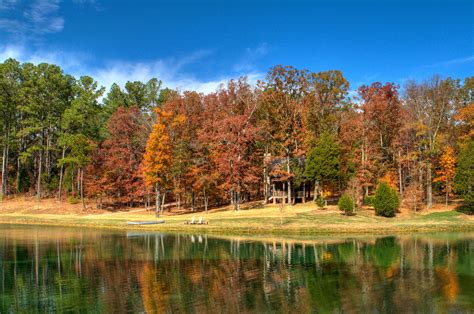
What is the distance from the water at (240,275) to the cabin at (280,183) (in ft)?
→ 68.5

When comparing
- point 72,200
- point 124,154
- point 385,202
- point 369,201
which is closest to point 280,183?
point 369,201

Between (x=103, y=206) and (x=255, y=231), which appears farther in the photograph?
(x=103, y=206)

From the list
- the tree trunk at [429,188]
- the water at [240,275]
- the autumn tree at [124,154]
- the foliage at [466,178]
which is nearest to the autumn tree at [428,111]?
the tree trunk at [429,188]

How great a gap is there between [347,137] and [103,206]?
129 feet

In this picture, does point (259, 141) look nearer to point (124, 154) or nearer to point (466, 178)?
point (124, 154)

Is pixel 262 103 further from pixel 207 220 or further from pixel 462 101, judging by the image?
pixel 462 101

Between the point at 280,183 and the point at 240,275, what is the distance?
39.1 m

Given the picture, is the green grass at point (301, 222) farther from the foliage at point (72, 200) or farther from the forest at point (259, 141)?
the foliage at point (72, 200)

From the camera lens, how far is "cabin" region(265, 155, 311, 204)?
56.8 m

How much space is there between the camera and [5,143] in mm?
71188

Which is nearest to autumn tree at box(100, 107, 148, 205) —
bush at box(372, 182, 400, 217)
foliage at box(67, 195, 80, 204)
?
foliage at box(67, 195, 80, 204)

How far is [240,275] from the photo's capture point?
22406 mm

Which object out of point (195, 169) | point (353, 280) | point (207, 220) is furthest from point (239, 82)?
point (353, 280)

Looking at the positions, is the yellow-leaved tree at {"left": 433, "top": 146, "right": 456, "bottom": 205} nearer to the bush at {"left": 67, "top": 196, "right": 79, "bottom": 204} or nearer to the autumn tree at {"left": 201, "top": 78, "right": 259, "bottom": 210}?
the autumn tree at {"left": 201, "top": 78, "right": 259, "bottom": 210}
